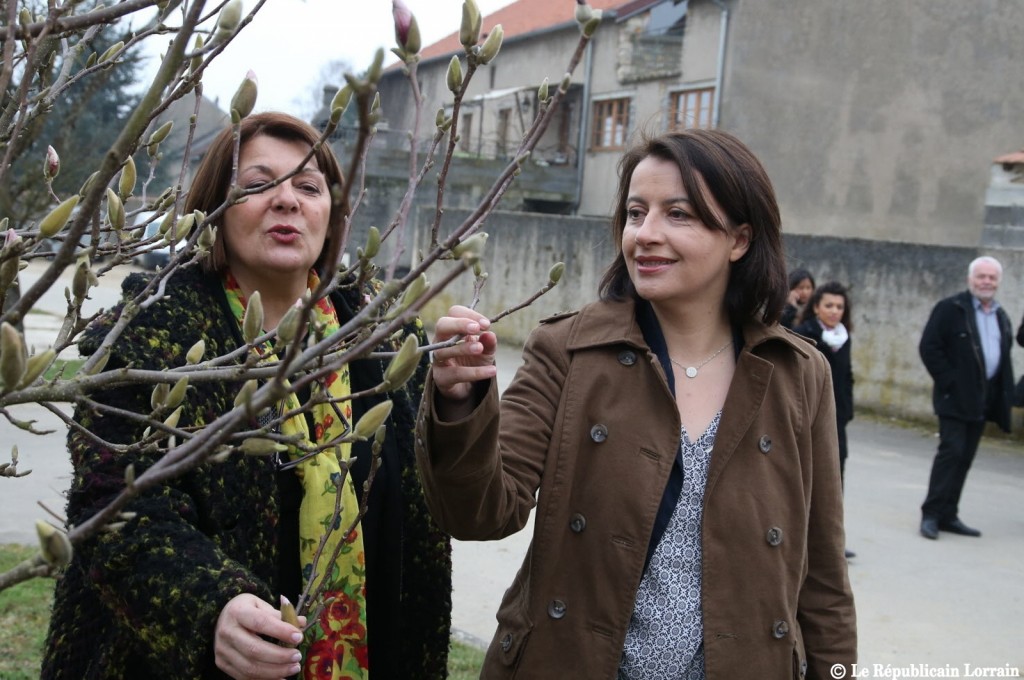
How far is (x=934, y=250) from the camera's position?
39.8 feet

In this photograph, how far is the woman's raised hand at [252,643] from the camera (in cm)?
167

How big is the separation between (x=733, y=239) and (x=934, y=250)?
10533 mm

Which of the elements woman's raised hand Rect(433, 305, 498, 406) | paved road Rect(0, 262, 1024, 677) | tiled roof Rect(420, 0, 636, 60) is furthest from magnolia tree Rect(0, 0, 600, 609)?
tiled roof Rect(420, 0, 636, 60)

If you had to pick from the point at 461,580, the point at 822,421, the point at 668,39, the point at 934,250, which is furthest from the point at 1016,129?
the point at 822,421

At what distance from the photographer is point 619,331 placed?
245 cm

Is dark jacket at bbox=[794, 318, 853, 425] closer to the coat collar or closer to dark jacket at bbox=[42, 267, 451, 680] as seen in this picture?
the coat collar

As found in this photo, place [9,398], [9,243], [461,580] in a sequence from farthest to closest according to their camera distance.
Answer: [461,580], [9,243], [9,398]

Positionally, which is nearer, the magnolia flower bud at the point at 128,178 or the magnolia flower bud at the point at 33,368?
the magnolia flower bud at the point at 33,368

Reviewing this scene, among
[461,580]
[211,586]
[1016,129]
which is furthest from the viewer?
[1016,129]

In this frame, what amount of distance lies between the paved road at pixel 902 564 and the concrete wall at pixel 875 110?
12.9 meters

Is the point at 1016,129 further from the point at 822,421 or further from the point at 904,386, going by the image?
the point at 822,421

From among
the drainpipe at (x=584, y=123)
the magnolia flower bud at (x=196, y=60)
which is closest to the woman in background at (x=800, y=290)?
the magnolia flower bud at (x=196, y=60)

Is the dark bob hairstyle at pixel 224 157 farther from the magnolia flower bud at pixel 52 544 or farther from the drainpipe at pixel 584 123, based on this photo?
the drainpipe at pixel 584 123

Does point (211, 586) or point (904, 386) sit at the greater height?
point (211, 586)
